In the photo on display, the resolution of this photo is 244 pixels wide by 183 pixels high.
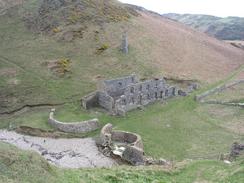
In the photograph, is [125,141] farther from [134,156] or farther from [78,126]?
[78,126]

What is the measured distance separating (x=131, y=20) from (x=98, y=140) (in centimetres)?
5420

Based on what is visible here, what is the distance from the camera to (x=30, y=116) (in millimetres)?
61875

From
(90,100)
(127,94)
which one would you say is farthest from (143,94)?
(90,100)

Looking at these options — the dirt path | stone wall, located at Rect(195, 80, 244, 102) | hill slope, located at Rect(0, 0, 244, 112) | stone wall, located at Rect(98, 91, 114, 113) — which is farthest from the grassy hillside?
the dirt path

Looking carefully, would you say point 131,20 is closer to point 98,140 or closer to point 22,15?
point 22,15

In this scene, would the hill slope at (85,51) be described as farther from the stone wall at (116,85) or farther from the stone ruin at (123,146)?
the stone ruin at (123,146)

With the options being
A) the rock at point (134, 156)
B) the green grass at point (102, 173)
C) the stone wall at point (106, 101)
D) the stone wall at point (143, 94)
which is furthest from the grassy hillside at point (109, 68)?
the green grass at point (102, 173)

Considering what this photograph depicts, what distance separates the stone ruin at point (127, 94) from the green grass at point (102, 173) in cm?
2899

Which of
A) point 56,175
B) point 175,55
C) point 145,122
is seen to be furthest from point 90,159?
point 175,55

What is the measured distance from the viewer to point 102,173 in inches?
1072

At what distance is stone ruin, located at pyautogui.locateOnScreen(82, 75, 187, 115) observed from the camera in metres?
61.8

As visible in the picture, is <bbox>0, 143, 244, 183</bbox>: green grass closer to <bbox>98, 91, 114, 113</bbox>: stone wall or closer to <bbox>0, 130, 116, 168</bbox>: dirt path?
<bbox>0, 130, 116, 168</bbox>: dirt path

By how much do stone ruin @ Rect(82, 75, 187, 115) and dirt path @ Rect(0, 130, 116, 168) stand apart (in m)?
9.89

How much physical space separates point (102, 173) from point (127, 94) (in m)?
35.4
